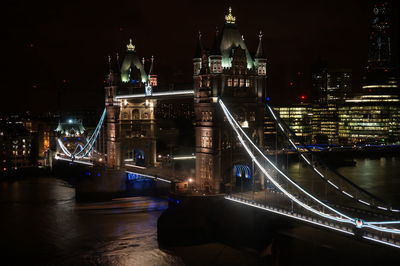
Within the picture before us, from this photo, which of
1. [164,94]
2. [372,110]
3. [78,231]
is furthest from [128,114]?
Answer: [372,110]

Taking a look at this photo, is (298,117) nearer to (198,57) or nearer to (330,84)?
(330,84)

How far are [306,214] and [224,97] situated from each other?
983 cm

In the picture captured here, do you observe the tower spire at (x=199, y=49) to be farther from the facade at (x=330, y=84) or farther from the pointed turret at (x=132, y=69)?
the facade at (x=330, y=84)

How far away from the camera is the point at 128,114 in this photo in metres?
45.2

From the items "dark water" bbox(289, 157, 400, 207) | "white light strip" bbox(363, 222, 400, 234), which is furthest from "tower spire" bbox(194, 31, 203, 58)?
"dark water" bbox(289, 157, 400, 207)

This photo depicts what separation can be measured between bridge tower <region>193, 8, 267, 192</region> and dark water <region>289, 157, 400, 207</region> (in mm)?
13469

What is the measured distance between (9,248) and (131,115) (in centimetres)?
1907

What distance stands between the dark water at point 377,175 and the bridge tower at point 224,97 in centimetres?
1347

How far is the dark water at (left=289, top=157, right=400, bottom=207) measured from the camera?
42094mm

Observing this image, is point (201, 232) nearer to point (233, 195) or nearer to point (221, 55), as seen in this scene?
point (233, 195)

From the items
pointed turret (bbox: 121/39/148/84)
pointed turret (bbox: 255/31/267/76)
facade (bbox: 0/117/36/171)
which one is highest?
pointed turret (bbox: 121/39/148/84)

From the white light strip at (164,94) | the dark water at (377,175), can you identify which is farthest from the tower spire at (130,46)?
the dark water at (377,175)

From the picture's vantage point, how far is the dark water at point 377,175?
4209 cm

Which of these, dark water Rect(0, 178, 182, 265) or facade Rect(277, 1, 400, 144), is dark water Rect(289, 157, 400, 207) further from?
facade Rect(277, 1, 400, 144)
